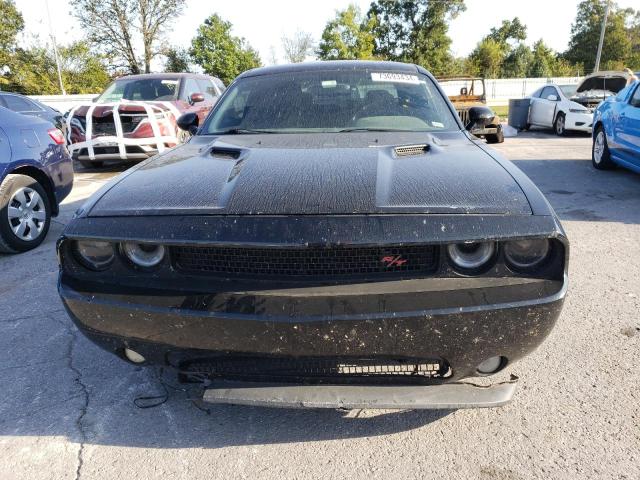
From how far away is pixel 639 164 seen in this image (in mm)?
6242

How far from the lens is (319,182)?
1.88 metres

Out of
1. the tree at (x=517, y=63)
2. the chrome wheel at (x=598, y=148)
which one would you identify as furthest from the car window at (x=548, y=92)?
the tree at (x=517, y=63)

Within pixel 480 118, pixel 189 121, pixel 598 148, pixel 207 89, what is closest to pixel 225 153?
pixel 189 121

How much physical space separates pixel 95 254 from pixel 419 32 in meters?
57.0

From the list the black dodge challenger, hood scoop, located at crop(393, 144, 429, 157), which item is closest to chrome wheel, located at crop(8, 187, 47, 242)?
the black dodge challenger

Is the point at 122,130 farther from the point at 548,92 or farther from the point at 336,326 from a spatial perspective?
the point at 548,92

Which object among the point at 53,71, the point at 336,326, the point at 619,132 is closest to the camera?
the point at 336,326

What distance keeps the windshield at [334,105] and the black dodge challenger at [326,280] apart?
0.95 metres

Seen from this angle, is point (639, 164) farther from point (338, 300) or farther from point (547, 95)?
Result: point (547, 95)

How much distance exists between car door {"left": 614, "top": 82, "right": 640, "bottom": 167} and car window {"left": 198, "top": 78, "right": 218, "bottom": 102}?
7353 mm

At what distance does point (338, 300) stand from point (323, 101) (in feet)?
5.93

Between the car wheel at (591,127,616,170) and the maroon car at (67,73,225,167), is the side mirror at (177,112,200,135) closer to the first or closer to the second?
the maroon car at (67,73,225,167)

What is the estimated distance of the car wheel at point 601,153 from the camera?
7.67 metres

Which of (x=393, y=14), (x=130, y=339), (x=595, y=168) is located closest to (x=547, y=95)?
(x=595, y=168)
